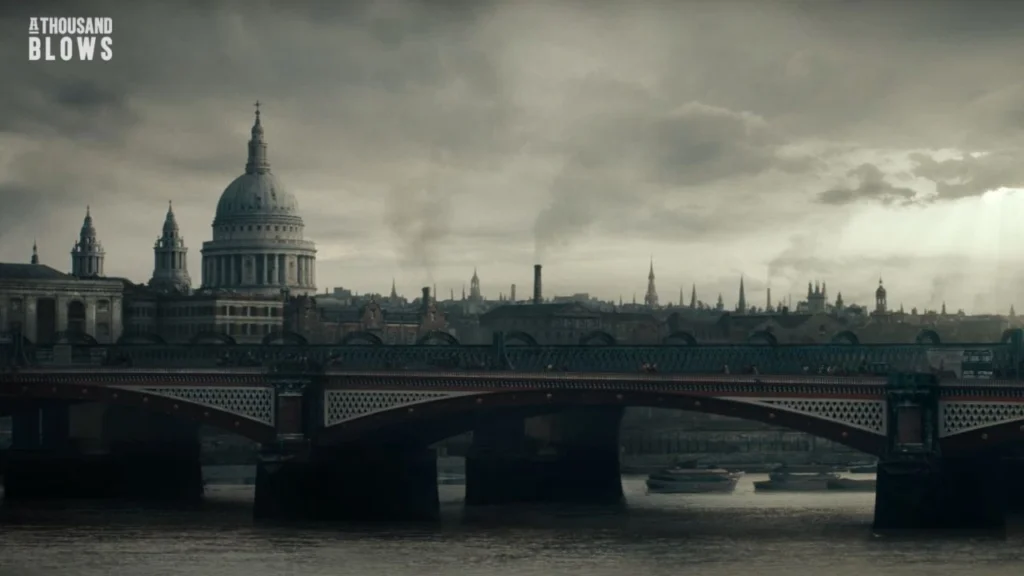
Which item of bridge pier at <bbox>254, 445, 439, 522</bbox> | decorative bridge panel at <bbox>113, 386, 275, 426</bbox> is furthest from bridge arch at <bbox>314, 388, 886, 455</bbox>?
decorative bridge panel at <bbox>113, 386, 275, 426</bbox>

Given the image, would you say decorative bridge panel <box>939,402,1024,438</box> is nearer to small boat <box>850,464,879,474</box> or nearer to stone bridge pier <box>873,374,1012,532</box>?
stone bridge pier <box>873,374,1012,532</box>

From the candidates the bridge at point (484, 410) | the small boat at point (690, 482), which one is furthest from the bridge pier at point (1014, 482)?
the small boat at point (690, 482)

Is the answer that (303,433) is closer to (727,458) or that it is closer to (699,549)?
(699,549)

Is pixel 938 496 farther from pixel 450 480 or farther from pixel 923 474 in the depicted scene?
pixel 450 480

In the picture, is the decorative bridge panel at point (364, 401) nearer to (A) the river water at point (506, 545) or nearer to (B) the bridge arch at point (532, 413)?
(B) the bridge arch at point (532, 413)

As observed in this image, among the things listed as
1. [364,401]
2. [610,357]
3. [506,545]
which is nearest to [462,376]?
[364,401]

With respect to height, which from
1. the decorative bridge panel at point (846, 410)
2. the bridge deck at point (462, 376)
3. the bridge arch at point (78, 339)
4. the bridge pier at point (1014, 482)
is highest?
the bridge arch at point (78, 339)

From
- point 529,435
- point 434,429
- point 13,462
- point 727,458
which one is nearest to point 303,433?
point 434,429
